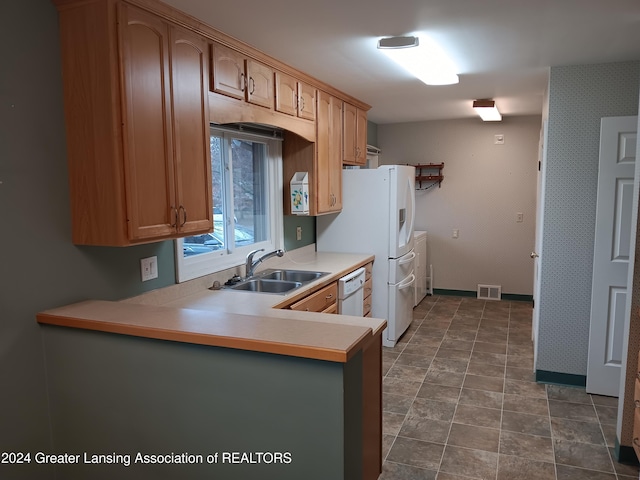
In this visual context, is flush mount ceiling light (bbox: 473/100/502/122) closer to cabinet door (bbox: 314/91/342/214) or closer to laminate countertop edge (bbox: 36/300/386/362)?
cabinet door (bbox: 314/91/342/214)

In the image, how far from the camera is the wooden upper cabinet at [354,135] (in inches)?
173

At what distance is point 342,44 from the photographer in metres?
2.74

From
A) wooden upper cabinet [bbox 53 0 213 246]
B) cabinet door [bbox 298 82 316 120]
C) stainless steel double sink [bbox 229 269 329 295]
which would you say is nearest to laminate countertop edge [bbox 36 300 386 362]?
wooden upper cabinet [bbox 53 0 213 246]

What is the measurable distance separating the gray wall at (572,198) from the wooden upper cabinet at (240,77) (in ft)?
6.62

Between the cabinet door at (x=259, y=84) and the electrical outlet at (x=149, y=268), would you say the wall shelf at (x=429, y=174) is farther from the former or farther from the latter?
the electrical outlet at (x=149, y=268)

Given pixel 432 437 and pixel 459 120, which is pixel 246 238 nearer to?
pixel 432 437

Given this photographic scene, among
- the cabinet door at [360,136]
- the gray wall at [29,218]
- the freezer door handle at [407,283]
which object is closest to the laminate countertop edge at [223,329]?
the gray wall at [29,218]

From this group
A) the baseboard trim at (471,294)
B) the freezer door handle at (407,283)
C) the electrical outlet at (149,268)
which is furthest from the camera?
the baseboard trim at (471,294)

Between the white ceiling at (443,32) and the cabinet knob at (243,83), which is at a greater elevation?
the white ceiling at (443,32)

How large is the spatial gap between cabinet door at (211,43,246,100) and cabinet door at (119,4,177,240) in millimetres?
416

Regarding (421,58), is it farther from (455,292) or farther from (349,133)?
(455,292)

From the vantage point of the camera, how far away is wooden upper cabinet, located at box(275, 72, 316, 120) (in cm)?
317

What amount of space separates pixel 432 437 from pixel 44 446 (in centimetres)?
203

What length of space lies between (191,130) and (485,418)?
98.3 inches
